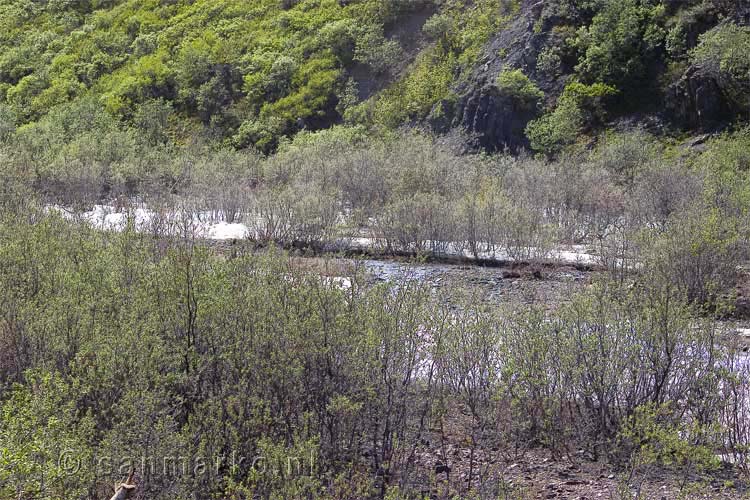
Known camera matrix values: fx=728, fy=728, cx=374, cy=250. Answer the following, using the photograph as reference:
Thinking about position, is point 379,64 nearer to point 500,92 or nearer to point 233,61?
point 233,61

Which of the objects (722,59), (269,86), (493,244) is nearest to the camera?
(493,244)

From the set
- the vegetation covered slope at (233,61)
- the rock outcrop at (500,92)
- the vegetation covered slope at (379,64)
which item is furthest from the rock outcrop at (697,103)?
the vegetation covered slope at (233,61)

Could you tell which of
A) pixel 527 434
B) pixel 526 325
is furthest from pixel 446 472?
pixel 526 325

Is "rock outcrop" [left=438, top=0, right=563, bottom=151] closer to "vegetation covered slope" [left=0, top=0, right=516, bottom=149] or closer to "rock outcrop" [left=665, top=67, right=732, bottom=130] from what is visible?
"vegetation covered slope" [left=0, top=0, right=516, bottom=149]

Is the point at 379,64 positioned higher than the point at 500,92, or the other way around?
the point at 379,64

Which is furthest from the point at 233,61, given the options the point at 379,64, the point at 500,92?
the point at 500,92

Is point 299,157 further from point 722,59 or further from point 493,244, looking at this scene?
point 722,59

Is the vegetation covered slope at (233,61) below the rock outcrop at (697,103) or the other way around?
the other way around

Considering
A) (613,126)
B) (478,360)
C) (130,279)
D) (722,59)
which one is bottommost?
(478,360)

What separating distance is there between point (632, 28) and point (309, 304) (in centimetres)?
3298

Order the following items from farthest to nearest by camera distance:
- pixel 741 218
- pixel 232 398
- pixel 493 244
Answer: pixel 493 244
pixel 741 218
pixel 232 398

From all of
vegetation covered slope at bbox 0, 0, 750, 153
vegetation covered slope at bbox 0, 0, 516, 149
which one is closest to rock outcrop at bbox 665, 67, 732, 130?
vegetation covered slope at bbox 0, 0, 750, 153

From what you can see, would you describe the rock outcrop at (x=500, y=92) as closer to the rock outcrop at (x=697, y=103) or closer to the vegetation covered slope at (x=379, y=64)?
the vegetation covered slope at (x=379, y=64)

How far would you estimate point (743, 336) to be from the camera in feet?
44.0
